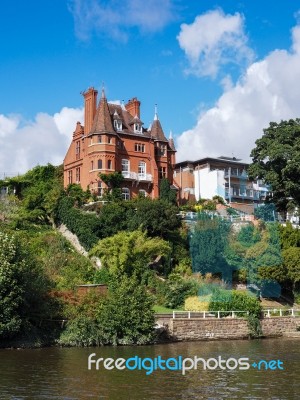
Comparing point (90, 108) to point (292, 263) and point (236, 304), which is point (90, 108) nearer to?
point (292, 263)

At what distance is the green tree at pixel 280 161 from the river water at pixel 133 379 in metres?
28.8

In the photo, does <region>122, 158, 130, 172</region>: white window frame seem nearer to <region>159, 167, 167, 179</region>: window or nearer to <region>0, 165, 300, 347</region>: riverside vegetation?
<region>0, 165, 300, 347</region>: riverside vegetation

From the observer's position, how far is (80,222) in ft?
170

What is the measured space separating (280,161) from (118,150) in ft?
58.3

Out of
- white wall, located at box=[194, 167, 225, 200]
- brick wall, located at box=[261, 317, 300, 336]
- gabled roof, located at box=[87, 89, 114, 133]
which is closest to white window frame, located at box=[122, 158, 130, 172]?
gabled roof, located at box=[87, 89, 114, 133]

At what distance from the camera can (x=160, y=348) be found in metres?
30.0

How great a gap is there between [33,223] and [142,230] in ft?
39.3

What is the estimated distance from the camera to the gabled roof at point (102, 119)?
60422mm

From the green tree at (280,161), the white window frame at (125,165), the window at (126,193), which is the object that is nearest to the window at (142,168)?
the white window frame at (125,165)

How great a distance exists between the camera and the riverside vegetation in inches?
1217

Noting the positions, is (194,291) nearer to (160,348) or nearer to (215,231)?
(215,231)

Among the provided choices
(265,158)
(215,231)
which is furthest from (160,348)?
(265,158)

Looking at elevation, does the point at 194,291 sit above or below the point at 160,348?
above

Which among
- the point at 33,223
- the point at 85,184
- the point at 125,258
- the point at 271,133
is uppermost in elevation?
the point at 271,133
